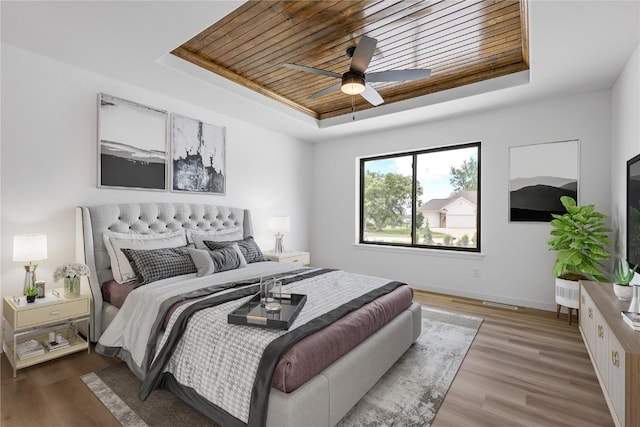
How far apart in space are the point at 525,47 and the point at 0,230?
491 centimetres

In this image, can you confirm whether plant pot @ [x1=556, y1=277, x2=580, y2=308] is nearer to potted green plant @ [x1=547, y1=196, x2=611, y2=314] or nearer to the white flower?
potted green plant @ [x1=547, y1=196, x2=611, y2=314]

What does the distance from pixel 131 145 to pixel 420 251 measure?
411 centimetres

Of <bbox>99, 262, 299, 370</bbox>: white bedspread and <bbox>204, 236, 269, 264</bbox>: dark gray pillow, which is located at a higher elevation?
<bbox>204, 236, 269, 264</bbox>: dark gray pillow

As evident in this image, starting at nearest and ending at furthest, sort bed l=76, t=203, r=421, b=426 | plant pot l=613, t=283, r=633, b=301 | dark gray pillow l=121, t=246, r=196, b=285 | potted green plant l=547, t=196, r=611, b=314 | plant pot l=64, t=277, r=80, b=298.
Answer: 1. bed l=76, t=203, r=421, b=426
2. plant pot l=613, t=283, r=633, b=301
3. plant pot l=64, t=277, r=80, b=298
4. dark gray pillow l=121, t=246, r=196, b=285
5. potted green plant l=547, t=196, r=611, b=314

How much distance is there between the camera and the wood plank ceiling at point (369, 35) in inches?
97.3

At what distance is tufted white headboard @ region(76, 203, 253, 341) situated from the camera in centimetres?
287

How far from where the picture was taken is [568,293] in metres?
3.34

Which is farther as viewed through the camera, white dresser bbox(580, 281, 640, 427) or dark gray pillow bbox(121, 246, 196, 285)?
dark gray pillow bbox(121, 246, 196, 285)

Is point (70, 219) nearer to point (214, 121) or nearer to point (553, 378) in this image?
point (214, 121)

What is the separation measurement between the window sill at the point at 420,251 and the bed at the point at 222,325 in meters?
1.92

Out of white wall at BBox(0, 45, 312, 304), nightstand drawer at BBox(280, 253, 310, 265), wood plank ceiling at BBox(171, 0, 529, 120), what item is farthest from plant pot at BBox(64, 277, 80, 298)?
nightstand drawer at BBox(280, 253, 310, 265)

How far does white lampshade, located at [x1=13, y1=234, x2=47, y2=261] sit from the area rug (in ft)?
3.37

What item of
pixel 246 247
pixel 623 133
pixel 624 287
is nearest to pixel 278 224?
pixel 246 247

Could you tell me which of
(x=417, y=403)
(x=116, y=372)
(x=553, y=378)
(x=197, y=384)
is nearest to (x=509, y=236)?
(x=553, y=378)
